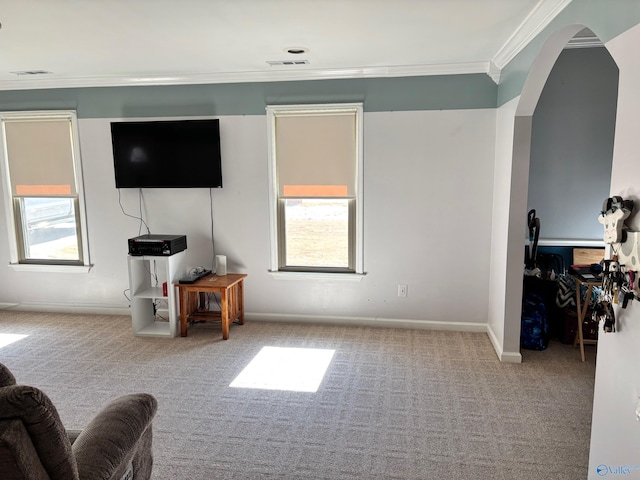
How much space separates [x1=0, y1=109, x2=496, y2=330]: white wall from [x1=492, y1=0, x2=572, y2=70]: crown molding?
580mm

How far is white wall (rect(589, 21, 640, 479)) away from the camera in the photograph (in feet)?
5.38

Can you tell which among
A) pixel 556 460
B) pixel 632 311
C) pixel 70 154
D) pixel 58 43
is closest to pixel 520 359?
pixel 556 460

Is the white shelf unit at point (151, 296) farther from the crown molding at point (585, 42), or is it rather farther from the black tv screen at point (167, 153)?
the crown molding at point (585, 42)

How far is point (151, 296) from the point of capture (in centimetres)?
420

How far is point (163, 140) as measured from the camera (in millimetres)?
4355

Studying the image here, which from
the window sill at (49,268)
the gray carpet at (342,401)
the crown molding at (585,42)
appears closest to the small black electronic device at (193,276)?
the gray carpet at (342,401)

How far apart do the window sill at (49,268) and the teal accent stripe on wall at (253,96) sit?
5.04 feet

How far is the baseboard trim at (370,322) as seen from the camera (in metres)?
4.25

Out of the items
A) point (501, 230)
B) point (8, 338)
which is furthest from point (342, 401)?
point (8, 338)

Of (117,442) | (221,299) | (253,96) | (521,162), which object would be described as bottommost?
(221,299)

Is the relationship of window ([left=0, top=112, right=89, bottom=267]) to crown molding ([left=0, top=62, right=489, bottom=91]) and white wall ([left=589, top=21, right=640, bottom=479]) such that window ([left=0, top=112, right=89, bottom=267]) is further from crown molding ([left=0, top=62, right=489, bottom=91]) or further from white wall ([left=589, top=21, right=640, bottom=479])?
white wall ([left=589, top=21, right=640, bottom=479])

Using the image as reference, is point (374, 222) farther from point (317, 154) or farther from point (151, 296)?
point (151, 296)

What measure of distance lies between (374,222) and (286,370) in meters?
1.58

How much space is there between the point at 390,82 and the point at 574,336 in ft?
8.76
